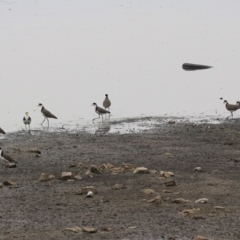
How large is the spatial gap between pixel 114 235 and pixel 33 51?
2682 centimetres

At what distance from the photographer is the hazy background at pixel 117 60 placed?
→ 23250 millimetres

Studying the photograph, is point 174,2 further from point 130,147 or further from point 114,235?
point 114,235

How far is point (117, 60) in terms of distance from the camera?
1308 inches

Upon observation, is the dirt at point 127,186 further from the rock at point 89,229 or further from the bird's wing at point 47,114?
the bird's wing at point 47,114

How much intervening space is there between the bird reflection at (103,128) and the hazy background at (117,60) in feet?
3.65

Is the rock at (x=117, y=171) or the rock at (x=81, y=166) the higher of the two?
the rock at (x=81, y=166)

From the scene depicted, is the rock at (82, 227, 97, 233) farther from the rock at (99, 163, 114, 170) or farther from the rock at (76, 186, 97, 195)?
the rock at (99, 163, 114, 170)

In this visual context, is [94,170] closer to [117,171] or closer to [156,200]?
[117,171]

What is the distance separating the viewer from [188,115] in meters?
21.2

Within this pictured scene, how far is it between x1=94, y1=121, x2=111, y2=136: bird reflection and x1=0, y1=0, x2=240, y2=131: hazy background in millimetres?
1111

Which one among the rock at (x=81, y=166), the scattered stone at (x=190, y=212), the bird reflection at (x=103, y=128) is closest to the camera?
the scattered stone at (x=190, y=212)

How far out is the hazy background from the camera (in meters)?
23.2

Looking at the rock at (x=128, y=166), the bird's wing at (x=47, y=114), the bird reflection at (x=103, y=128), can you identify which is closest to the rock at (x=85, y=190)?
the rock at (x=128, y=166)

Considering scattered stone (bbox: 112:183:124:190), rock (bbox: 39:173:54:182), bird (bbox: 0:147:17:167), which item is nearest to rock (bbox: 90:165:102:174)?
rock (bbox: 39:173:54:182)
